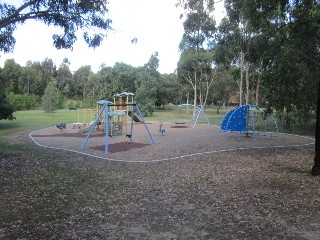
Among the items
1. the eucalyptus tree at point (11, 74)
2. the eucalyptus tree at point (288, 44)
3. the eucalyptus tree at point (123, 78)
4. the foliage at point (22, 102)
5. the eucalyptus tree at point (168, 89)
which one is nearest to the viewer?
the eucalyptus tree at point (288, 44)

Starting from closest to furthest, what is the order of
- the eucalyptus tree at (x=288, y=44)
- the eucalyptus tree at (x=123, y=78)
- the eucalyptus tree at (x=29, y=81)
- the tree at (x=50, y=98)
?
the eucalyptus tree at (x=288, y=44)
the tree at (x=50, y=98)
the eucalyptus tree at (x=123, y=78)
the eucalyptus tree at (x=29, y=81)

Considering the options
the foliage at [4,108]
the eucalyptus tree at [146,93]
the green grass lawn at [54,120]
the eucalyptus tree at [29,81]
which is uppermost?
the eucalyptus tree at [29,81]

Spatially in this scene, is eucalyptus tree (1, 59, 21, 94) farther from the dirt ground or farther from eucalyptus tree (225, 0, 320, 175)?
eucalyptus tree (225, 0, 320, 175)

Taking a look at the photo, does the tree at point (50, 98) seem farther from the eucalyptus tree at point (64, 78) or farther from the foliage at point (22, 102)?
the eucalyptus tree at point (64, 78)

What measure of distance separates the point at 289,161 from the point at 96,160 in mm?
7008

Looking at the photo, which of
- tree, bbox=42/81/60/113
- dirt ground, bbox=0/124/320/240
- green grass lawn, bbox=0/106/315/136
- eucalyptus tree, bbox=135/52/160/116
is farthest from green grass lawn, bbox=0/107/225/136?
dirt ground, bbox=0/124/320/240

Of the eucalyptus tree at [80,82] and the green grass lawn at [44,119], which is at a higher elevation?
the eucalyptus tree at [80,82]

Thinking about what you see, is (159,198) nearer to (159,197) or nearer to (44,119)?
(159,197)

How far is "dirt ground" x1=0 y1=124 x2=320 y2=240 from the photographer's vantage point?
4984 mm

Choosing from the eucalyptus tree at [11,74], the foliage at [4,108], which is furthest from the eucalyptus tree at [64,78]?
the foliage at [4,108]

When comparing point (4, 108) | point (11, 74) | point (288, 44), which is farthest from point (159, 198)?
point (11, 74)

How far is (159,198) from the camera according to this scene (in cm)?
684

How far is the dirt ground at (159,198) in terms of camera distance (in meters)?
4.98

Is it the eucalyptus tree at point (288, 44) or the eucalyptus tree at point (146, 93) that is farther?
the eucalyptus tree at point (146, 93)
